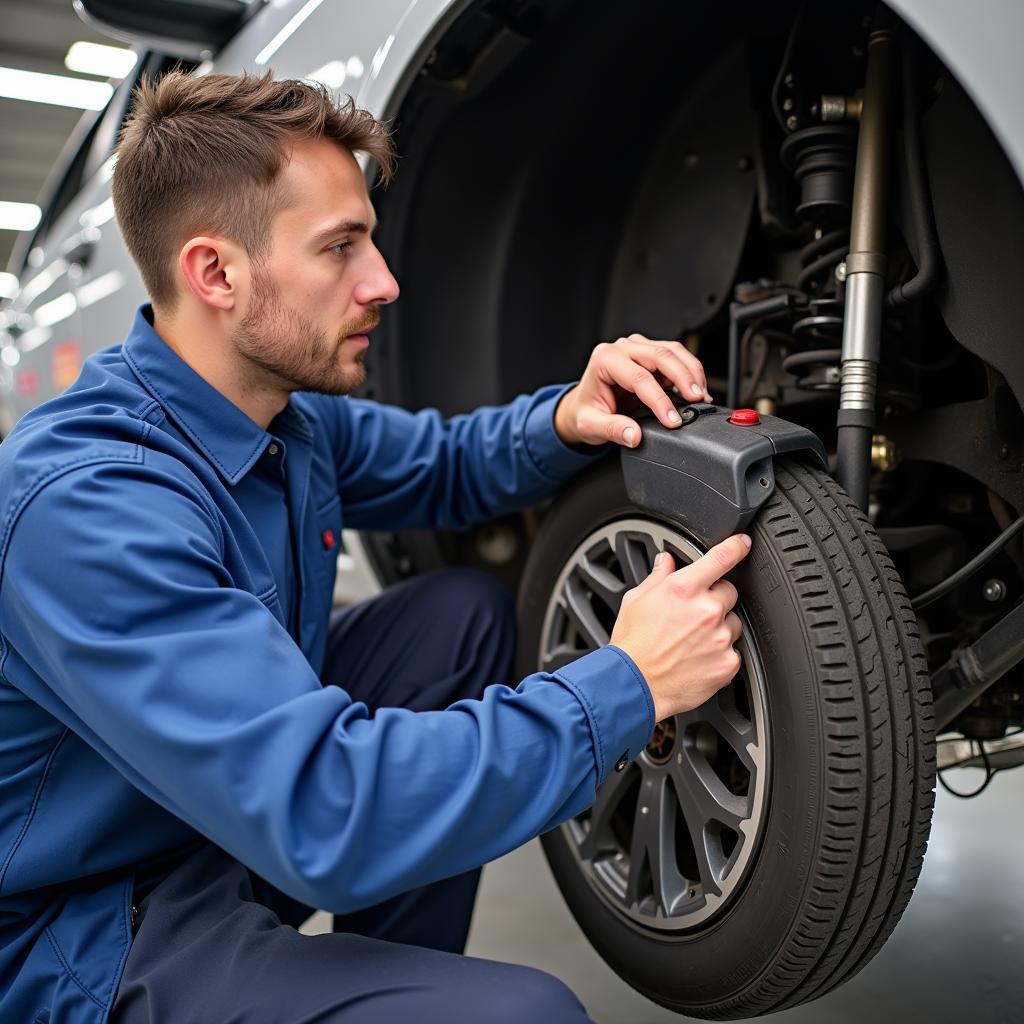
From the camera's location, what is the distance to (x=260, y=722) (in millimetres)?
791

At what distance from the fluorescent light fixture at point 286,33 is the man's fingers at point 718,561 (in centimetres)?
105

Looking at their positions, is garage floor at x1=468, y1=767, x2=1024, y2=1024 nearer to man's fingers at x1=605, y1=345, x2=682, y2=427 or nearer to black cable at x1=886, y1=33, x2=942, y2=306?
man's fingers at x1=605, y1=345, x2=682, y2=427

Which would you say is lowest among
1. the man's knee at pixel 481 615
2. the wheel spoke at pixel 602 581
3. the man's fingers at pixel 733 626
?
the man's knee at pixel 481 615

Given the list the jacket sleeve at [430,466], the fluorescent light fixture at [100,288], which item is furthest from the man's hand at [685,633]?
the fluorescent light fixture at [100,288]

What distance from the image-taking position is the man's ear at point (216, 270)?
1.09m

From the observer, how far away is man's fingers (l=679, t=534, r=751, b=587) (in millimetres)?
967

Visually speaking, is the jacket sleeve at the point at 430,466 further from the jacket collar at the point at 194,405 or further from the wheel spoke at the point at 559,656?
the jacket collar at the point at 194,405

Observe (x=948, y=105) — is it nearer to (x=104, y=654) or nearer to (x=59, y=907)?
(x=104, y=654)

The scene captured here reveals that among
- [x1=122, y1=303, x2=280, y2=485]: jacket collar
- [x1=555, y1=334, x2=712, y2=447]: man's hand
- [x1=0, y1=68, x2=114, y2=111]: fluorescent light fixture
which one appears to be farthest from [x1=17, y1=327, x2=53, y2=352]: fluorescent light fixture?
[x1=0, y1=68, x2=114, y2=111]: fluorescent light fixture

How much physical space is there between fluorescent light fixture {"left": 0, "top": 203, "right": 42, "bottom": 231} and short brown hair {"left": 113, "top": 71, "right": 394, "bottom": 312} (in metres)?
12.4

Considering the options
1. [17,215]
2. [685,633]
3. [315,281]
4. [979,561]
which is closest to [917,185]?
[979,561]

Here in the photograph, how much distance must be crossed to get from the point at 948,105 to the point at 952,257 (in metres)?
0.15

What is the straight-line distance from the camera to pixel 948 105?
99cm

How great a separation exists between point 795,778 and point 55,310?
7.35 feet
